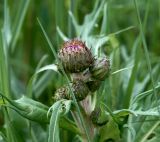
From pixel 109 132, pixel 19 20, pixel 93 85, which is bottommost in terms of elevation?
pixel 109 132

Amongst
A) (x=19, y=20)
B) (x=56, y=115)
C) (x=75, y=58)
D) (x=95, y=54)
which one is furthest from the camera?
(x=19, y=20)

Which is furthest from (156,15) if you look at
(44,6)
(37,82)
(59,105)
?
(59,105)

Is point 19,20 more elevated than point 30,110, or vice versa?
point 19,20

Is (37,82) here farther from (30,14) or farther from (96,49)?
(30,14)

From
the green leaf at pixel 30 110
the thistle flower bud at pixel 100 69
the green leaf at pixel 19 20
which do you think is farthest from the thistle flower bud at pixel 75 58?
the green leaf at pixel 19 20

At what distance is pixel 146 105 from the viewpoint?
1.57 metres

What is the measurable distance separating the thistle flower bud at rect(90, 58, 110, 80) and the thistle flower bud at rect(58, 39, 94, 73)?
0.02 m

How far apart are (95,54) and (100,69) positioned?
0.59 feet

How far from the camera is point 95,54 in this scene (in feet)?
5.25

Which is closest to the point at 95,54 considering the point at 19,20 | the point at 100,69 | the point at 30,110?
the point at 100,69

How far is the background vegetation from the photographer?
1495mm

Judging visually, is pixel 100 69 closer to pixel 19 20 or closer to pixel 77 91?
pixel 77 91

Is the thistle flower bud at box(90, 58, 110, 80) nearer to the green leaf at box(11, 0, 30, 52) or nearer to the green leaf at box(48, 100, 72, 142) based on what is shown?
the green leaf at box(48, 100, 72, 142)

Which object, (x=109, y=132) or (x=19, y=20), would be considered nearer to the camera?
(x=109, y=132)
